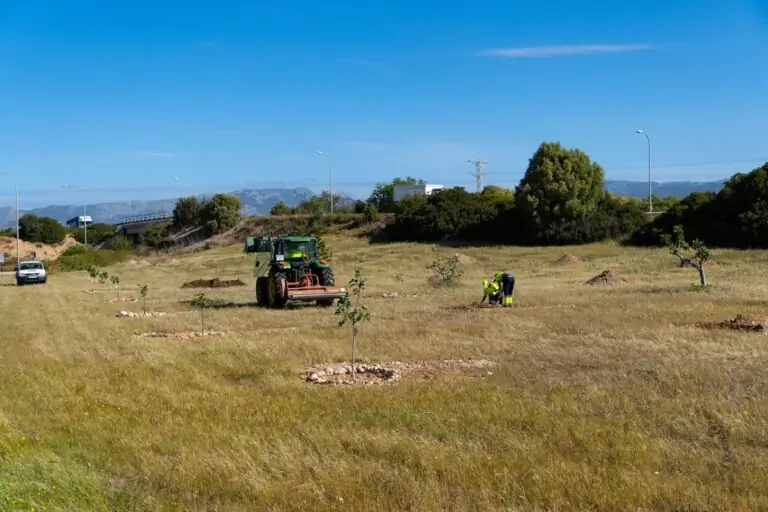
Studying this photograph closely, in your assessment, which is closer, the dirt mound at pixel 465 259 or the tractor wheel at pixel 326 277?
the tractor wheel at pixel 326 277

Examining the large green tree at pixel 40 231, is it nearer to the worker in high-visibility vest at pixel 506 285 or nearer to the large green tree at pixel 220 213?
the large green tree at pixel 220 213

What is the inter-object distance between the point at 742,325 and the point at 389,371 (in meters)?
8.23

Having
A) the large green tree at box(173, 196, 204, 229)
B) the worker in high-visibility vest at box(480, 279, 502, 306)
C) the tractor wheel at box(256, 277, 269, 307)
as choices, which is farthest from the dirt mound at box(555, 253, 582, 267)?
the large green tree at box(173, 196, 204, 229)

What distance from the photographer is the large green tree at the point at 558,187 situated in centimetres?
5456

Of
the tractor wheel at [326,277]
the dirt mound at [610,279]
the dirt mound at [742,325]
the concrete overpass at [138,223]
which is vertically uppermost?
the concrete overpass at [138,223]

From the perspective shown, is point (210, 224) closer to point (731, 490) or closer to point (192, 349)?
point (192, 349)

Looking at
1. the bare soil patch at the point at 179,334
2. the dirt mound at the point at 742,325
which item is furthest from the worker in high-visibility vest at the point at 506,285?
the bare soil patch at the point at 179,334

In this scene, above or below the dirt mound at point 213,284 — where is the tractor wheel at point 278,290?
above

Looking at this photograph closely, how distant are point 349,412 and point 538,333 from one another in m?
7.72

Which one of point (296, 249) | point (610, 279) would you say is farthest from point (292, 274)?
point (610, 279)

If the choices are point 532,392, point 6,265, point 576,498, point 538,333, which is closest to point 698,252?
point 538,333

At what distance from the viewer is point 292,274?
25.3m

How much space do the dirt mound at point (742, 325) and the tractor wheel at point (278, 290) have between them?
12.5 metres

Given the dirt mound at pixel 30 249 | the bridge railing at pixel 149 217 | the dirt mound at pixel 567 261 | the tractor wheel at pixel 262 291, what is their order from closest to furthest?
1. the tractor wheel at pixel 262 291
2. the dirt mound at pixel 567 261
3. the dirt mound at pixel 30 249
4. the bridge railing at pixel 149 217
